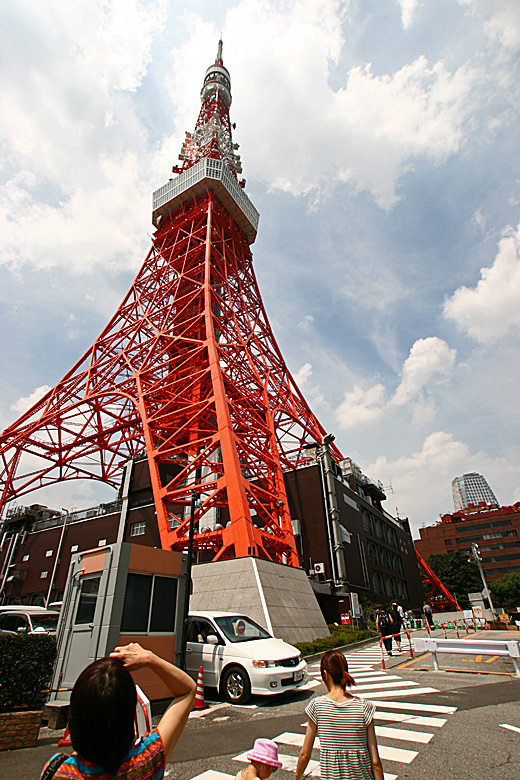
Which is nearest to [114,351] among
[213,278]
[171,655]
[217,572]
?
[213,278]

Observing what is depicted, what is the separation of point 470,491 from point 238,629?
198483 millimetres

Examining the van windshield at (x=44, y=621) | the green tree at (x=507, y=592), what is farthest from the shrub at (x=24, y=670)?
the green tree at (x=507, y=592)

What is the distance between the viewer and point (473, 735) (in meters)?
5.32

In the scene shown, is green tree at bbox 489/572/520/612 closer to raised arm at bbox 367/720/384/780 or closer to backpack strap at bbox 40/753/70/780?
raised arm at bbox 367/720/384/780

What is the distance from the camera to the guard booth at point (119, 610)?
7602 millimetres

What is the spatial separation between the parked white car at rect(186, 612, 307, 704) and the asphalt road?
0.31 metres

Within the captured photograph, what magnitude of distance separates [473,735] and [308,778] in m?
2.39

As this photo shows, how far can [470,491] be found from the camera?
183 metres

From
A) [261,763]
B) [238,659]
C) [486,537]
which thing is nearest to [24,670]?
[238,659]

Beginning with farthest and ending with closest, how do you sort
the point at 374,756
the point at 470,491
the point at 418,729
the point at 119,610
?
1. the point at 470,491
2. the point at 119,610
3. the point at 418,729
4. the point at 374,756

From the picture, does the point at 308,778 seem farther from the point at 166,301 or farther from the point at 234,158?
the point at 234,158

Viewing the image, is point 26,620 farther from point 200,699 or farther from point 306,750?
point 306,750

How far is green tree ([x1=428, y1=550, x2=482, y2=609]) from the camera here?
61812 millimetres

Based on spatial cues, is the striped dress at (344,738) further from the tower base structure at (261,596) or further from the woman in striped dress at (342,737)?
the tower base structure at (261,596)
